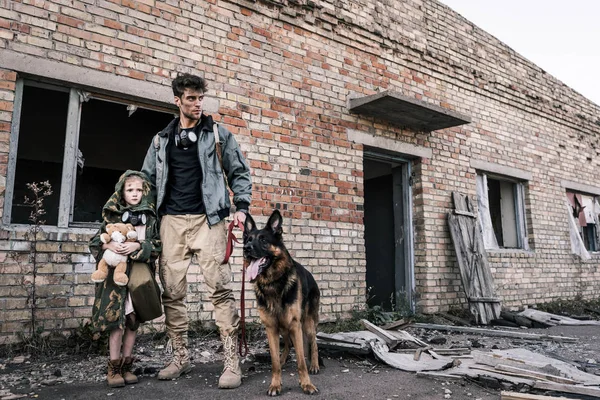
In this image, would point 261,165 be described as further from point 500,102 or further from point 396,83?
point 500,102

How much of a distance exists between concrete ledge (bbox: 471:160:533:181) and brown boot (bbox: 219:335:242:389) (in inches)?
234

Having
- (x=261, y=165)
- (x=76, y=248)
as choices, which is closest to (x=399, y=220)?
(x=261, y=165)

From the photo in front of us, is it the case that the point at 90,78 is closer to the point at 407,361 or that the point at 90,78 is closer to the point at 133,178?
the point at 133,178

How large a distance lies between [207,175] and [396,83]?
462cm

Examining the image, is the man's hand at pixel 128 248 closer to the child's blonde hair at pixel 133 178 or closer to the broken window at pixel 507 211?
the child's blonde hair at pixel 133 178

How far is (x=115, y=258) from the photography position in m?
2.92

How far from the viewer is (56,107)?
513 centimetres

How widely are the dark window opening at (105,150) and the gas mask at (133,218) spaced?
2944 millimetres

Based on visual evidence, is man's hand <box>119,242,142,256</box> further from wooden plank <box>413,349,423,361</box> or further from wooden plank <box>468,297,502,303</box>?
wooden plank <box>468,297,502,303</box>

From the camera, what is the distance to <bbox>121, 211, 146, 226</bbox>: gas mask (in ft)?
10.1

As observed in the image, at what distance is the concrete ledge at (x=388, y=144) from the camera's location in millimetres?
6211

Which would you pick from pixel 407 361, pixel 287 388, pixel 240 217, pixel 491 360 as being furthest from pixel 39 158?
pixel 491 360

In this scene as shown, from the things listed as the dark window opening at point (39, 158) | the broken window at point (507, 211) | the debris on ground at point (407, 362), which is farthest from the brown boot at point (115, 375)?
the broken window at point (507, 211)

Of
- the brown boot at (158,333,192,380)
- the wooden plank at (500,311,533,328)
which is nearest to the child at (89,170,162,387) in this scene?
the brown boot at (158,333,192,380)
